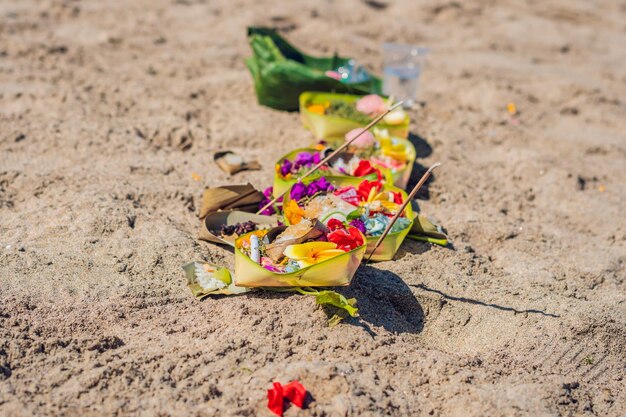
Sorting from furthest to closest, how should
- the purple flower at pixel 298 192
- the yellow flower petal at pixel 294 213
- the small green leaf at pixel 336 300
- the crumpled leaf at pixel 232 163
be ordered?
the crumpled leaf at pixel 232 163
the purple flower at pixel 298 192
the yellow flower petal at pixel 294 213
the small green leaf at pixel 336 300

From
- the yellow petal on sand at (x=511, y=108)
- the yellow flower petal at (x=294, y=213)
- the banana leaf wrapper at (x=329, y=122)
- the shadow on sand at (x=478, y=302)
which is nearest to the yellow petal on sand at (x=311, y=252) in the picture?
the yellow flower petal at (x=294, y=213)

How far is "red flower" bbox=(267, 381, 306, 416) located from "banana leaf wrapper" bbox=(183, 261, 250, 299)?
0.55 meters

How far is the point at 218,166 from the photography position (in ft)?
12.0

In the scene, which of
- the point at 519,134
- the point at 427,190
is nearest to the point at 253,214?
the point at 427,190

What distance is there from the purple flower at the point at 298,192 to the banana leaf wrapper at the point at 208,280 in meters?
0.53

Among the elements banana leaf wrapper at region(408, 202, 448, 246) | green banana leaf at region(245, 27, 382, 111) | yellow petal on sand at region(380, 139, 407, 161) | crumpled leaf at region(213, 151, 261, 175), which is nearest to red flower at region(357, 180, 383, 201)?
banana leaf wrapper at region(408, 202, 448, 246)

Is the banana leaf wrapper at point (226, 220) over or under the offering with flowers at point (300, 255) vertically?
under

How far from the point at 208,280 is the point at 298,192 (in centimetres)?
63

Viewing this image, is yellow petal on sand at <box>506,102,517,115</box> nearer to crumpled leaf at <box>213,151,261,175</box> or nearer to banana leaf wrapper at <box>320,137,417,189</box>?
banana leaf wrapper at <box>320,137,417,189</box>

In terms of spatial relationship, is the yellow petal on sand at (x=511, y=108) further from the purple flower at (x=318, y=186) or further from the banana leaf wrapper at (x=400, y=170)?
the purple flower at (x=318, y=186)

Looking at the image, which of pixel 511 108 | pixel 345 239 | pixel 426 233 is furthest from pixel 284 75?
pixel 345 239

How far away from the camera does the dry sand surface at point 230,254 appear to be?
231 cm

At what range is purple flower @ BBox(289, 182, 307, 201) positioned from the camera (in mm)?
3096

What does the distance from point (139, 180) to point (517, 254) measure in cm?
188
